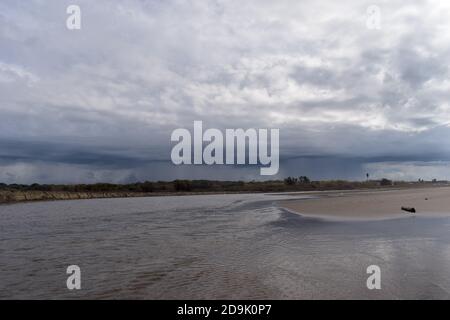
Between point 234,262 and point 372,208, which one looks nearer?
point 234,262

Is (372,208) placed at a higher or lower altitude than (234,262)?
higher

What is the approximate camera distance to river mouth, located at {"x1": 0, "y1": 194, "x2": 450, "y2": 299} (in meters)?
9.41

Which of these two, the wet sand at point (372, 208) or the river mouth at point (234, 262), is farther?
the wet sand at point (372, 208)

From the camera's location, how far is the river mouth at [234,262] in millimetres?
9414

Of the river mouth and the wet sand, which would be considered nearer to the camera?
the river mouth

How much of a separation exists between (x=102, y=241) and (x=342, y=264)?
457 inches

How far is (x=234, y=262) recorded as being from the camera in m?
12.9
